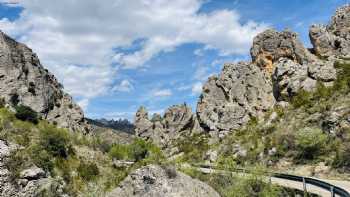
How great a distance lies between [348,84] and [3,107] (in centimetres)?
5582

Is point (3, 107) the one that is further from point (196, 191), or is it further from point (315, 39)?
point (315, 39)

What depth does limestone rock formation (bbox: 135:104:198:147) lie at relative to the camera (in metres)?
140

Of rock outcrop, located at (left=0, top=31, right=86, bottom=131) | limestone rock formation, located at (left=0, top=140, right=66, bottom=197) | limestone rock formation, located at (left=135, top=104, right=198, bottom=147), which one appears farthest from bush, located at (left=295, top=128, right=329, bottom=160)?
limestone rock formation, located at (left=135, top=104, right=198, bottom=147)

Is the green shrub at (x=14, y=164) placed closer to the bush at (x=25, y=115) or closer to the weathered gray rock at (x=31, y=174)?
the weathered gray rock at (x=31, y=174)

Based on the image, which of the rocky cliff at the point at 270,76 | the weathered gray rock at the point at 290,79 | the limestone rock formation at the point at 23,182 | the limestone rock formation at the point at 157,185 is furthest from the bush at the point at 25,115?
the weathered gray rock at the point at 290,79

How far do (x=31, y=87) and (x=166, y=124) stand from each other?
239 feet

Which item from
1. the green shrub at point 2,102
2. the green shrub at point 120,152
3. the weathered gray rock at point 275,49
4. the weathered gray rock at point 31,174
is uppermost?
the weathered gray rock at point 275,49

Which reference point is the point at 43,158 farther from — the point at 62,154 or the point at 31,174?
the point at 31,174

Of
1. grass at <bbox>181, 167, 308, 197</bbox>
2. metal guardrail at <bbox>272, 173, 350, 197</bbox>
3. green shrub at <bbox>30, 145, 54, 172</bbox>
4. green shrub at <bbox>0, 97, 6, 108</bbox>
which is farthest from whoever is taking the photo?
green shrub at <bbox>0, 97, 6, 108</bbox>

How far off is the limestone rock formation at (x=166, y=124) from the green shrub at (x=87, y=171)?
79984 millimetres

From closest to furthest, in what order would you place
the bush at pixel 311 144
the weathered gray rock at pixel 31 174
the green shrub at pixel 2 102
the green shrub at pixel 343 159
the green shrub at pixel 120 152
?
the weathered gray rock at pixel 31 174 < the green shrub at pixel 343 159 < the bush at pixel 311 144 < the green shrub at pixel 2 102 < the green shrub at pixel 120 152

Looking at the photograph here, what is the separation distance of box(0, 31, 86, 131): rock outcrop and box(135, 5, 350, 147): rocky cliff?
37.5 metres

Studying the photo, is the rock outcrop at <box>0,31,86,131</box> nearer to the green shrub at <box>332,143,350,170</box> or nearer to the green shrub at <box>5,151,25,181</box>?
the green shrub at <box>5,151,25,181</box>

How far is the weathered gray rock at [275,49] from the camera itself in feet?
293
